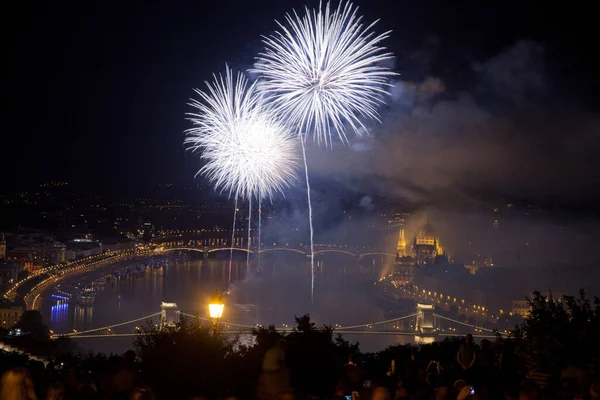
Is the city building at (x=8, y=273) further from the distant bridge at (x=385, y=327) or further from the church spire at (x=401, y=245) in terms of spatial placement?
the church spire at (x=401, y=245)

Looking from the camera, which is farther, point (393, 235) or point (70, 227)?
point (70, 227)

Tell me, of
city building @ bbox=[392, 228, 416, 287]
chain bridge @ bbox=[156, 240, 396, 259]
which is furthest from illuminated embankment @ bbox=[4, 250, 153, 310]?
city building @ bbox=[392, 228, 416, 287]

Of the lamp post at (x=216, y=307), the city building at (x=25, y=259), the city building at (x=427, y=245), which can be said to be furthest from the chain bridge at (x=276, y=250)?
the lamp post at (x=216, y=307)

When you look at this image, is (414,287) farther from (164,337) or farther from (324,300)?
(164,337)

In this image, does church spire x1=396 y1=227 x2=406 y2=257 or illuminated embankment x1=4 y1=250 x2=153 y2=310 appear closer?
illuminated embankment x1=4 y1=250 x2=153 y2=310

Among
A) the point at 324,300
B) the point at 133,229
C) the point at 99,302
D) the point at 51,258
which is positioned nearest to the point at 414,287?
the point at 324,300

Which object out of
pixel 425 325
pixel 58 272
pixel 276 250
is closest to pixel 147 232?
pixel 276 250

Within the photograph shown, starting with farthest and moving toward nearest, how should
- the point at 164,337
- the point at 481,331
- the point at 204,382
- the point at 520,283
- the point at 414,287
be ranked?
the point at 414,287, the point at 520,283, the point at 481,331, the point at 164,337, the point at 204,382

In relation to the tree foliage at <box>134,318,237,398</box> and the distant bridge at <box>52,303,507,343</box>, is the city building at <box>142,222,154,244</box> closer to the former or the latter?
the distant bridge at <box>52,303,507,343</box>
